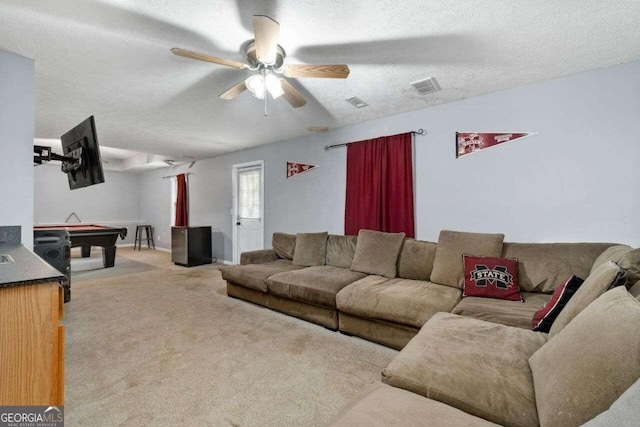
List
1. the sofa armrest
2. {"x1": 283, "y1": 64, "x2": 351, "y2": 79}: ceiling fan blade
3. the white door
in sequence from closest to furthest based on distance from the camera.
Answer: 1. {"x1": 283, "y1": 64, "x2": 351, "y2": 79}: ceiling fan blade
2. the sofa armrest
3. the white door

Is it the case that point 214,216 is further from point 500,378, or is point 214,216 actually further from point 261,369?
point 500,378

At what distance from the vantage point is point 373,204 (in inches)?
146

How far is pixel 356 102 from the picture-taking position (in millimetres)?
3188

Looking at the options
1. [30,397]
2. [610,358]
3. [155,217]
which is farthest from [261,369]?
[155,217]

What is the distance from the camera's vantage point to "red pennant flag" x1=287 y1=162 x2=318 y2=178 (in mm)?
4539

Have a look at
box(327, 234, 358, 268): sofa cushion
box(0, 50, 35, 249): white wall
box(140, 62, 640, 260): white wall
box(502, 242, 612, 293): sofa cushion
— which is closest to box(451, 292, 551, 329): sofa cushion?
box(502, 242, 612, 293): sofa cushion

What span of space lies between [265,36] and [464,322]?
214 cm

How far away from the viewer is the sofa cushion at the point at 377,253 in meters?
3.10

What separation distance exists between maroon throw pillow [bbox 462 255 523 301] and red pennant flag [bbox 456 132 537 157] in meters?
1.24

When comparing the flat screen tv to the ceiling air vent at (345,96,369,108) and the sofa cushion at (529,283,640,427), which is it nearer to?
the ceiling air vent at (345,96,369,108)

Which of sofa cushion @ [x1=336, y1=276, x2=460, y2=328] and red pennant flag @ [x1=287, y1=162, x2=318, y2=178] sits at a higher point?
red pennant flag @ [x1=287, y1=162, x2=318, y2=178]

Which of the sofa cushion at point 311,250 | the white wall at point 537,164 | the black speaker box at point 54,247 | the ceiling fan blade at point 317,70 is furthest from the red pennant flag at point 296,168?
the black speaker box at point 54,247

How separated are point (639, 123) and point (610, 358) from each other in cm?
263

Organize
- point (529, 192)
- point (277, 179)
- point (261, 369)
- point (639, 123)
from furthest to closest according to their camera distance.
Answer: point (277, 179) → point (529, 192) → point (639, 123) → point (261, 369)
